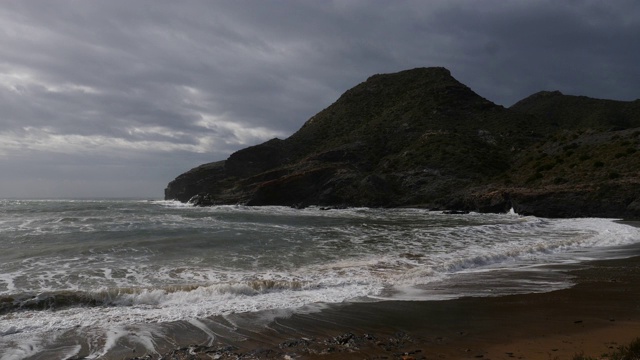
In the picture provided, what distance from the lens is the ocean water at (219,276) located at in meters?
8.09

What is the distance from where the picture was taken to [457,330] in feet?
23.8

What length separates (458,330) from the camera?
724 centimetres

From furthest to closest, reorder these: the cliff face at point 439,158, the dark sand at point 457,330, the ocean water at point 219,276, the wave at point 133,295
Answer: the cliff face at point 439,158 → the wave at point 133,295 → the ocean water at point 219,276 → the dark sand at point 457,330

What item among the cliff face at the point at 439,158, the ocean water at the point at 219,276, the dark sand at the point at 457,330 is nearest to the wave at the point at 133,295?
the ocean water at the point at 219,276

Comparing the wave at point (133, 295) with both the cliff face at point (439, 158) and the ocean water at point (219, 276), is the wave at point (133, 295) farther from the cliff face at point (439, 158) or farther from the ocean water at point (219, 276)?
the cliff face at point (439, 158)

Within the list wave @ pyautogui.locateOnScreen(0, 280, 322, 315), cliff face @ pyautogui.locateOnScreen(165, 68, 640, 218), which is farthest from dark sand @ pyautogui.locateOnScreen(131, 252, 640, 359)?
cliff face @ pyautogui.locateOnScreen(165, 68, 640, 218)

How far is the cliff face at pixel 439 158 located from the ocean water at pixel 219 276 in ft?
57.7

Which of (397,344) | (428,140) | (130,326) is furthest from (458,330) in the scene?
(428,140)

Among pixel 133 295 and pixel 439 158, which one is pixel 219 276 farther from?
pixel 439 158

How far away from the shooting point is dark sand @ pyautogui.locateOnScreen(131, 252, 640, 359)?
247 inches

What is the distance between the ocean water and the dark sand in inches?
29.7

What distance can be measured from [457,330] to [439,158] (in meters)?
59.2

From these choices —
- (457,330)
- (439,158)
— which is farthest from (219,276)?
(439,158)

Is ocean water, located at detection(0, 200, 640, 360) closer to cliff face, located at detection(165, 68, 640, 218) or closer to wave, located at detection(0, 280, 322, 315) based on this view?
wave, located at detection(0, 280, 322, 315)
